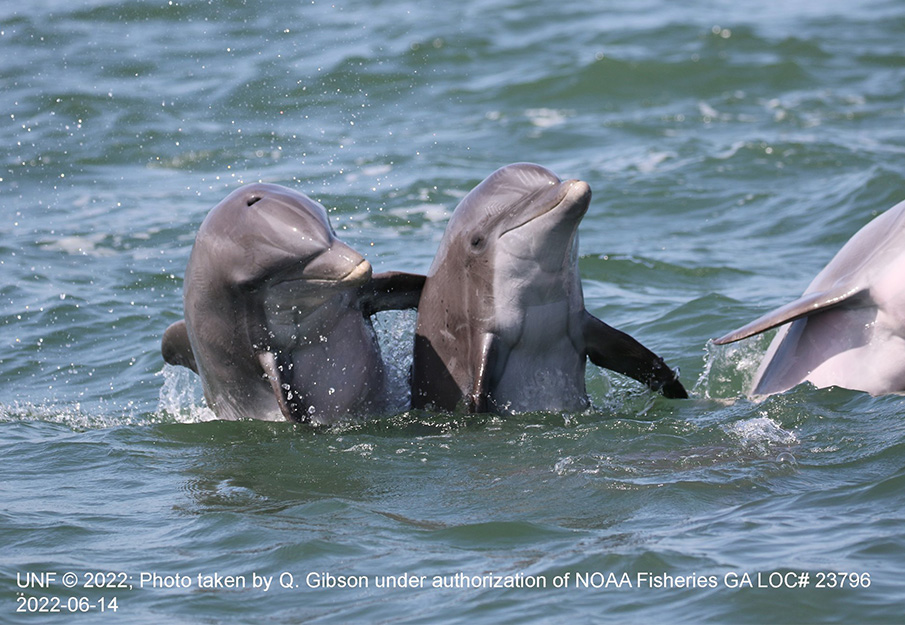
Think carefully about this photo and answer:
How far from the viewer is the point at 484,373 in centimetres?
827

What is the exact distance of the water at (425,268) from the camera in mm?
6324

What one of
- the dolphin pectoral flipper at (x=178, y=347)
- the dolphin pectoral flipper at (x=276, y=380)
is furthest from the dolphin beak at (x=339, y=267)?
the dolphin pectoral flipper at (x=178, y=347)

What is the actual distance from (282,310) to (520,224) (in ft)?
5.08

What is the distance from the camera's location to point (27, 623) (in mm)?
6160

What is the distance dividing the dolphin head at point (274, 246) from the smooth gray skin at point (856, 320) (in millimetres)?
2443

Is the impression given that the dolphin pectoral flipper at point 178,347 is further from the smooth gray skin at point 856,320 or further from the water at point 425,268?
the smooth gray skin at point 856,320

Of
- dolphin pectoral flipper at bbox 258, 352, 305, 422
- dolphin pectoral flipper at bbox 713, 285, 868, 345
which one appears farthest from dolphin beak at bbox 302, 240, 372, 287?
dolphin pectoral flipper at bbox 713, 285, 868, 345

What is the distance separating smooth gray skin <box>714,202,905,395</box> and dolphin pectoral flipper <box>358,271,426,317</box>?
200 centimetres

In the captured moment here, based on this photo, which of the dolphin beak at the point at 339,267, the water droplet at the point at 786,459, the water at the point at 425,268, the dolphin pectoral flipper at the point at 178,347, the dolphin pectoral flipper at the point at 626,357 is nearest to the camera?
the water at the point at 425,268

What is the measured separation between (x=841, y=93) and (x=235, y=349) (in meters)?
14.8

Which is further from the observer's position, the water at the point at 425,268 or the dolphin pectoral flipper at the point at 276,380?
the dolphin pectoral flipper at the point at 276,380

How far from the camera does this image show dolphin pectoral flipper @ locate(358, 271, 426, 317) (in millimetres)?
8734

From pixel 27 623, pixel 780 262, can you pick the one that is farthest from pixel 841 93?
pixel 27 623

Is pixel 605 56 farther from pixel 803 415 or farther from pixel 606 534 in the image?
pixel 606 534
